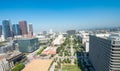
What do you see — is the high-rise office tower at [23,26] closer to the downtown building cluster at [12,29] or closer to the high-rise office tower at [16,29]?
the downtown building cluster at [12,29]

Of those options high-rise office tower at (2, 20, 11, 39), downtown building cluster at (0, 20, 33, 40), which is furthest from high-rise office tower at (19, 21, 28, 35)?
high-rise office tower at (2, 20, 11, 39)

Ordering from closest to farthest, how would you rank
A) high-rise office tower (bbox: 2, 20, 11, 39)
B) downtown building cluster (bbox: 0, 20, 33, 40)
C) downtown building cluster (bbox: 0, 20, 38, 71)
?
downtown building cluster (bbox: 0, 20, 38, 71) < high-rise office tower (bbox: 2, 20, 11, 39) < downtown building cluster (bbox: 0, 20, 33, 40)

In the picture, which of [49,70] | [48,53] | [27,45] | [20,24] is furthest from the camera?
[20,24]

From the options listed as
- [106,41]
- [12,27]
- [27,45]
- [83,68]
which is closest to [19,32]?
[12,27]

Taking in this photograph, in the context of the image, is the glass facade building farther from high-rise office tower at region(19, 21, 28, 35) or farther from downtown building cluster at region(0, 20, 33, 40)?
high-rise office tower at region(19, 21, 28, 35)

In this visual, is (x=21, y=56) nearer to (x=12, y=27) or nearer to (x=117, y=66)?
(x=117, y=66)

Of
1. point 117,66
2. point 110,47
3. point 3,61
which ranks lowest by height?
point 3,61

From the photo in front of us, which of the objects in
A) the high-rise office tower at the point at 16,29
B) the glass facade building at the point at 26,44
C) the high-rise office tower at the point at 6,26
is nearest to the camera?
the glass facade building at the point at 26,44

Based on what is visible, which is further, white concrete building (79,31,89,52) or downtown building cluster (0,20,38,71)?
white concrete building (79,31,89,52)

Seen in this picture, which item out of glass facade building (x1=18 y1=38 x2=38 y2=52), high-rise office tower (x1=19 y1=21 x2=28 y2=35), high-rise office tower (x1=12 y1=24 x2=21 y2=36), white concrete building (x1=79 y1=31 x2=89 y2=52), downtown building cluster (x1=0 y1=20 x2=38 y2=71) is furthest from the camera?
high-rise office tower (x1=12 y1=24 x2=21 y2=36)

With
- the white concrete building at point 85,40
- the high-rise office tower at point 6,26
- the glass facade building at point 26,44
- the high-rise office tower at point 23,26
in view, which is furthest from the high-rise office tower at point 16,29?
the white concrete building at point 85,40

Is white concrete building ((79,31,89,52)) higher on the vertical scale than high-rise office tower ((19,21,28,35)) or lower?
lower
